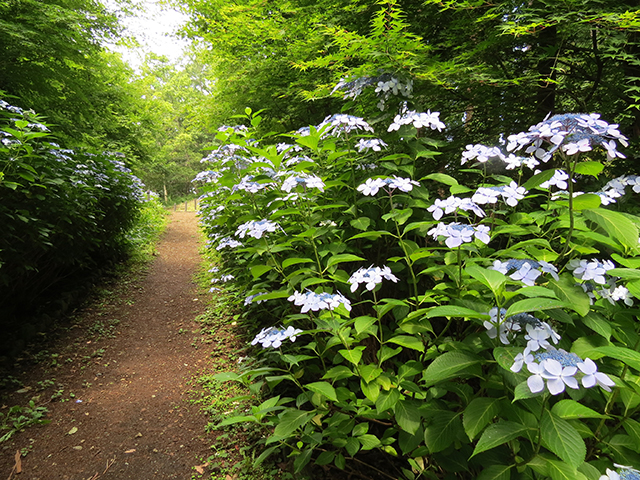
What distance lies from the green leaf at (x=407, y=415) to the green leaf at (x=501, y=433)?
1.20 ft

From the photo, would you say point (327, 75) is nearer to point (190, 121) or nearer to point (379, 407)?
point (379, 407)

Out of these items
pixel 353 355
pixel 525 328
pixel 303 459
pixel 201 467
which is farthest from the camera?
pixel 201 467

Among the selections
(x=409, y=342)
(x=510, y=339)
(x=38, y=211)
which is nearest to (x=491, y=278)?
(x=510, y=339)

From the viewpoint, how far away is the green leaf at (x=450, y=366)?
888 mm

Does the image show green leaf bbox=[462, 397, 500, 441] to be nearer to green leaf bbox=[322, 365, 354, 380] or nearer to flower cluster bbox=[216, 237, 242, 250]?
green leaf bbox=[322, 365, 354, 380]

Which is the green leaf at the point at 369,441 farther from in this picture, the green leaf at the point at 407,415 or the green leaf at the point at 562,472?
the green leaf at the point at 562,472

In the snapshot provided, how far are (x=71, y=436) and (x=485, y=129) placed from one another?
3965 millimetres

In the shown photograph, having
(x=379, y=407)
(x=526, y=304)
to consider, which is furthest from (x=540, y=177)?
(x=379, y=407)

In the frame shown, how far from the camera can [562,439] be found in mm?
737

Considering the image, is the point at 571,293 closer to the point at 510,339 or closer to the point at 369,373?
the point at 510,339

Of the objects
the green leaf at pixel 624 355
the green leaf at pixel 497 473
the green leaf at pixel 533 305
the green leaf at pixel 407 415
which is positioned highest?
the green leaf at pixel 533 305

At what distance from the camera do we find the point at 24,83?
4.02m

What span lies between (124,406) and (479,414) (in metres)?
2.79

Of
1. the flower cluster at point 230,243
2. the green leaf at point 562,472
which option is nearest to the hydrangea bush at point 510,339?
the green leaf at point 562,472
